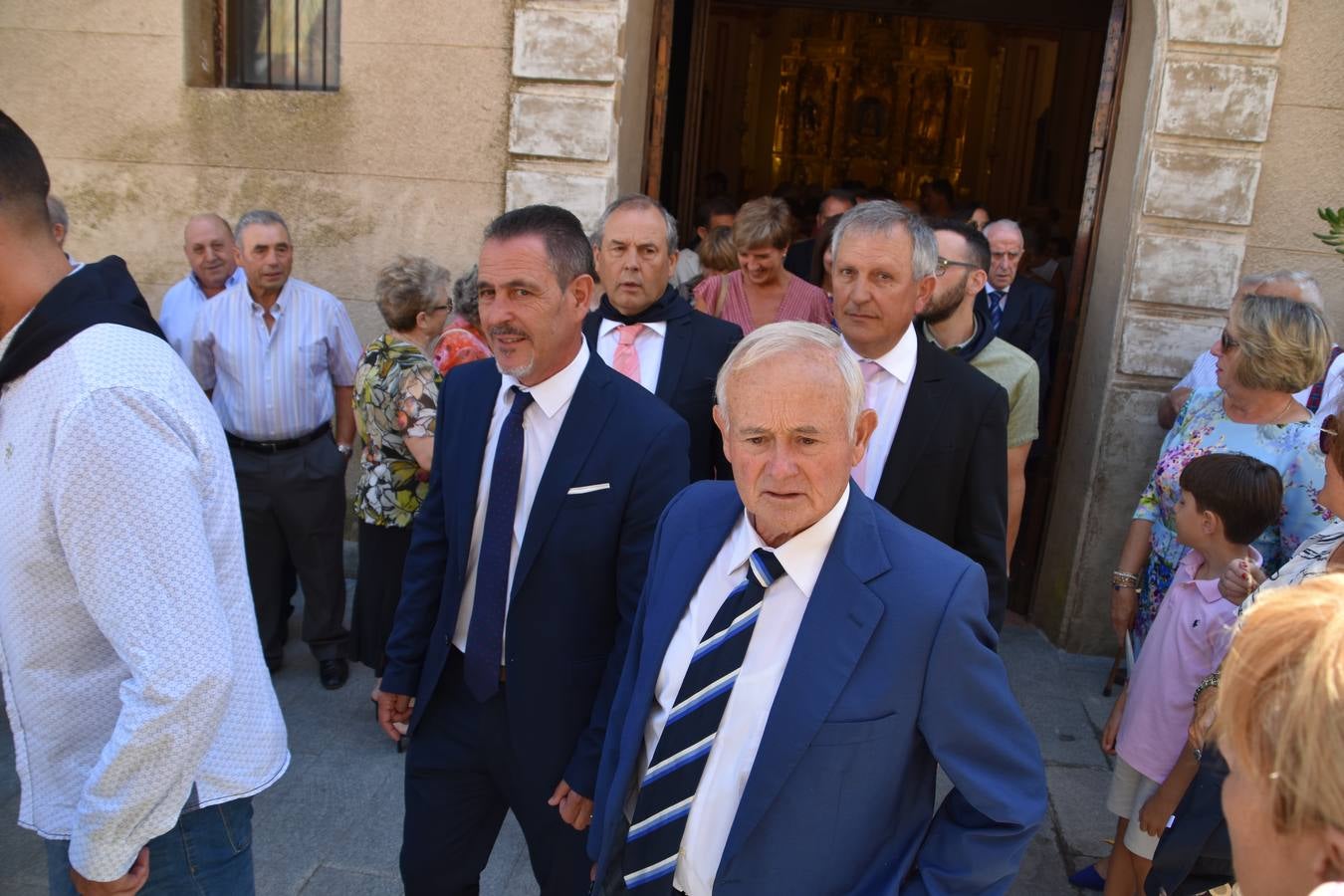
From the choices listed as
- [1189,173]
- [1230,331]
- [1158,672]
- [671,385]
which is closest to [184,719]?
[671,385]

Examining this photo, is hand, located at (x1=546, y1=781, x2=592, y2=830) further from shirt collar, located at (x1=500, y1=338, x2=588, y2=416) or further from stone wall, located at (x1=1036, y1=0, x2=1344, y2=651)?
stone wall, located at (x1=1036, y1=0, x2=1344, y2=651)

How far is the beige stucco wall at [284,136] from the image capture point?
568cm

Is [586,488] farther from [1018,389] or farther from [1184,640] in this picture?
[1018,389]

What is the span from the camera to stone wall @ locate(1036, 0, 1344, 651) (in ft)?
16.4

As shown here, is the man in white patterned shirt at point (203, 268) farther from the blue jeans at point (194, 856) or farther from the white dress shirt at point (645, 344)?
the blue jeans at point (194, 856)

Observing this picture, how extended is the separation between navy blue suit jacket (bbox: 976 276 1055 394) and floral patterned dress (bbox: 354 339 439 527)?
3374 millimetres

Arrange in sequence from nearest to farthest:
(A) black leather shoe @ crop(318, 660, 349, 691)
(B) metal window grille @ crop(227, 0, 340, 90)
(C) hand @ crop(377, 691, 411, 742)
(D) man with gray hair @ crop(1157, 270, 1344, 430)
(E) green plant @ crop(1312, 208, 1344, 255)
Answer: (C) hand @ crop(377, 691, 411, 742), (E) green plant @ crop(1312, 208, 1344, 255), (D) man with gray hair @ crop(1157, 270, 1344, 430), (A) black leather shoe @ crop(318, 660, 349, 691), (B) metal window grille @ crop(227, 0, 340, 90)

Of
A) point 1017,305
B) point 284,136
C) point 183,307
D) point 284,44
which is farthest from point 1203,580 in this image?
point 284,44

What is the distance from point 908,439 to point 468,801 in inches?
61.7

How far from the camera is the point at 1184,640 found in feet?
10.0

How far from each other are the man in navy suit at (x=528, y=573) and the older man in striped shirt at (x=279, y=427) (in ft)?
7.73

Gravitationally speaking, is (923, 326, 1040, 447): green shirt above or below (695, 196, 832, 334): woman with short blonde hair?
below

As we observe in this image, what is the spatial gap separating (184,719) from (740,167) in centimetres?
1361

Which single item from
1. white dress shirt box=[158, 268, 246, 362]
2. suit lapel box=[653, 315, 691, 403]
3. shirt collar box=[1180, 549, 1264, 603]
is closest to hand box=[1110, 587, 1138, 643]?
shirt collar box=[1180, 549, 1264, 603]
